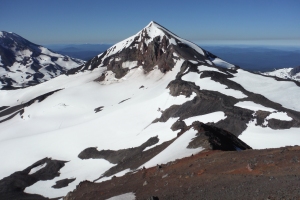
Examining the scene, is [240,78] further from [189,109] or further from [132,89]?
[132,89]

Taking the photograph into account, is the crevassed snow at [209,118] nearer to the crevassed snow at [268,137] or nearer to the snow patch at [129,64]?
the crevassed snow at [268,137]

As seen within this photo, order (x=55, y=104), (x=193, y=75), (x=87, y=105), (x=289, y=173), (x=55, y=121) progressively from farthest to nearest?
(x=55, y=104), (x=87, y=105), (x=55, y=121), (x=193, y=75), (x=289, y=173)

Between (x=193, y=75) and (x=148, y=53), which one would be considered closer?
(x=193, y=75)

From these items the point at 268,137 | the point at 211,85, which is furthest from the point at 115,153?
the point at 211,85

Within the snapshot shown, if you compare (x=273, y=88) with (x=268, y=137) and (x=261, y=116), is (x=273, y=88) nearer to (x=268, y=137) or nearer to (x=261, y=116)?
(x=261, y=116)

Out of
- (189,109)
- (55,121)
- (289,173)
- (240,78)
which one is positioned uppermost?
(289,173)

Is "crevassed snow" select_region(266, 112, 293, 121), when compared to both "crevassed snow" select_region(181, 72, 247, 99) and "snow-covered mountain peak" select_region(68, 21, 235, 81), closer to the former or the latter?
"crevassed snow" select_region(181, 72, 247, 99)

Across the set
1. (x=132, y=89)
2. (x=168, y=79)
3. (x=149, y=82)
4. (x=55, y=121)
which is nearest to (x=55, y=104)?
(x=55, y=121)
